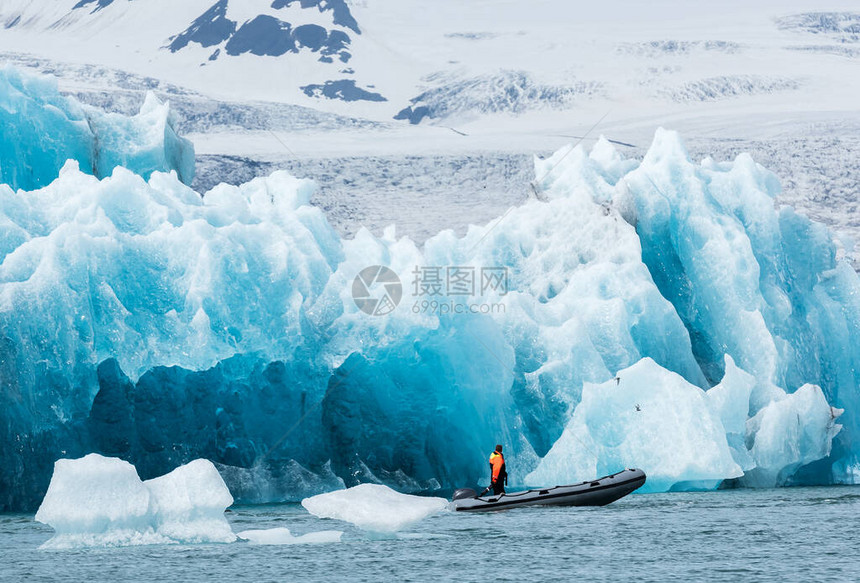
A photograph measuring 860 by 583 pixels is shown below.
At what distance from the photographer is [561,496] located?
23797 mm

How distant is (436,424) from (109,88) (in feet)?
162

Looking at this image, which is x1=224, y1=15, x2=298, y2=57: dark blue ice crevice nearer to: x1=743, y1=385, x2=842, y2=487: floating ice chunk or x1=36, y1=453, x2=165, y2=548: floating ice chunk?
x1=743, y1=385, x2=842, y2=487: floating ice chunk

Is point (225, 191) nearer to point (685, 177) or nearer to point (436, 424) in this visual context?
point (436, 424)

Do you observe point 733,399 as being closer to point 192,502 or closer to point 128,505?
point 192,502

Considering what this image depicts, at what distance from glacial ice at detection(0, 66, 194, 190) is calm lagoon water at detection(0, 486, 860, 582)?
10.0 meters

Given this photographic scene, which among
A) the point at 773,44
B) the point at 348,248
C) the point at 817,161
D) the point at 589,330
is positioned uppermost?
the point at 773,44

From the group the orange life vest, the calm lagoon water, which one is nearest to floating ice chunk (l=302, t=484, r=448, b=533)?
the calm lagoon water

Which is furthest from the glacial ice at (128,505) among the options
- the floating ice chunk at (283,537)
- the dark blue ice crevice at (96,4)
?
the dark blue ice crevice at (96,4)

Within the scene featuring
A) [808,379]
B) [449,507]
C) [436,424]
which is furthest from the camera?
[808,379]

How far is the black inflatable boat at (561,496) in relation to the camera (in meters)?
23.8

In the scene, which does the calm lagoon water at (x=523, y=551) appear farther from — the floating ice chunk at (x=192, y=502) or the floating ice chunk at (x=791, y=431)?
the floating ice chunk at (x=791, y=431)

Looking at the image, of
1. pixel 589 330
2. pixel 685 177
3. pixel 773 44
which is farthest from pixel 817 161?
pixel 589 330

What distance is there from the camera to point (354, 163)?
68000 mm

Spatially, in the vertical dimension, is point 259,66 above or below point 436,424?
above
